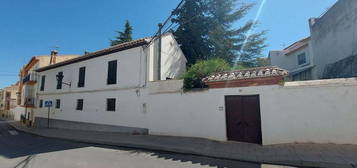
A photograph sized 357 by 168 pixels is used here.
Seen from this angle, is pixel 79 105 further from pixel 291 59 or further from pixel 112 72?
pixel 291 59

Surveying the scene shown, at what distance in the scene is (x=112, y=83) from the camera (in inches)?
467

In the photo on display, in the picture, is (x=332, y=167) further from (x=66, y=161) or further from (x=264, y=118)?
(x=66, y=161)

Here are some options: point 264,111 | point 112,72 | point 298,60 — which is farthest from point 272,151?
point 298,60

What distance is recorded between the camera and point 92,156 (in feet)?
20.6

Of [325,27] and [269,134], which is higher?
[325,27]

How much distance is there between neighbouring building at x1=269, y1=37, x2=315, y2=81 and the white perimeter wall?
848 cm

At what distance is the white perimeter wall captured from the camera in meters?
6.20

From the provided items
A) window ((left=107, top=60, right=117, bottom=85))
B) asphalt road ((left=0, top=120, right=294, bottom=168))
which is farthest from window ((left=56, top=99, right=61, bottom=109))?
asphalt road ((left=0, top=120, right=294, bottom=168))

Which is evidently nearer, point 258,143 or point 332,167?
point 332,167

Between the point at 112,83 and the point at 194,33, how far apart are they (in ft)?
28.1

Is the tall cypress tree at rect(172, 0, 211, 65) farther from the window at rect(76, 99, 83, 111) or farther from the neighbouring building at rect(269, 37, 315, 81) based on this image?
the window at rect(76, 99, 83, 111)

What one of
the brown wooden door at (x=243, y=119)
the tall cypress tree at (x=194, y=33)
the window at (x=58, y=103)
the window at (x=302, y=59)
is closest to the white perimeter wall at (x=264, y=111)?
the brown wooden door at (x=243, y=119)

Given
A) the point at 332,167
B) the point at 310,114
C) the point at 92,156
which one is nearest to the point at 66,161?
the point at 92,156

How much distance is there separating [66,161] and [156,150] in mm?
3128
